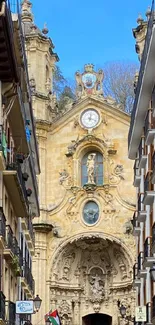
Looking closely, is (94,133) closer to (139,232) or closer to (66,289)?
(66,289)

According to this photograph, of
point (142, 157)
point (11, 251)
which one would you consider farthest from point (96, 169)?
point (11, 251)

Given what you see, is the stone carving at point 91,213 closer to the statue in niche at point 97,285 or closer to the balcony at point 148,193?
the statue in niche at point 97,285

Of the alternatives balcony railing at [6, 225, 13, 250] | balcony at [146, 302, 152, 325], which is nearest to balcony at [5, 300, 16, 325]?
balcony railing at [6, 225, 13, 250]

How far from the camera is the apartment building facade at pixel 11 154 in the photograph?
21.9m

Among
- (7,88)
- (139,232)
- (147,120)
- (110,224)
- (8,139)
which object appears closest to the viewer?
(7,88)

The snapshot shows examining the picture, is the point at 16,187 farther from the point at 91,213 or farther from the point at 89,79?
the point at 89,79

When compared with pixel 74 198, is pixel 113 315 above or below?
below

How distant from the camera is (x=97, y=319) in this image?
170 feet

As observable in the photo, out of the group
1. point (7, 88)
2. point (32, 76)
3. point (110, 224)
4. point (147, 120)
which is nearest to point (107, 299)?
point (110, 224)

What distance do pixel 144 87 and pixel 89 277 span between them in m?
23.0

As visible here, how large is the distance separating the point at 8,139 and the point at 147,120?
23.5 ft

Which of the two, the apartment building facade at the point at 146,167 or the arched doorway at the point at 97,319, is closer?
the apartment building facade at the point at 146,167

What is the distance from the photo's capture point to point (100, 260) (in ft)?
165

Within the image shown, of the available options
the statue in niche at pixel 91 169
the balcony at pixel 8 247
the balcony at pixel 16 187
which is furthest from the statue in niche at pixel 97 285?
the balcony at pixel 8 247
